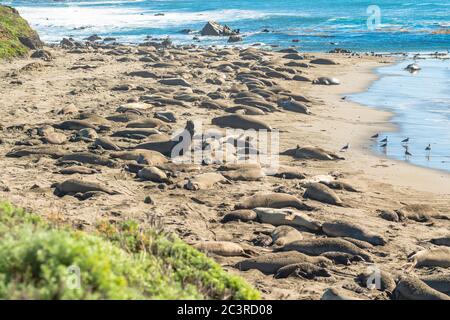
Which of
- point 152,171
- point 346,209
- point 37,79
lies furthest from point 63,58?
point 346,209

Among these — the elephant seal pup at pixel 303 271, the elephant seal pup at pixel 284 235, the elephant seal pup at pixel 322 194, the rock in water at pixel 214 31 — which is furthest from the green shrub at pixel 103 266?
the rock in water at pixel 214 31

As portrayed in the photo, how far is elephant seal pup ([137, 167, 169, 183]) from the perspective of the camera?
12.7 metres

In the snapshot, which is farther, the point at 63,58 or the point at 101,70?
the point at 63,58

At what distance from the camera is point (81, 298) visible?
Result: 15.8 ft

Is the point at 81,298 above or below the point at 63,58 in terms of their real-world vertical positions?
above

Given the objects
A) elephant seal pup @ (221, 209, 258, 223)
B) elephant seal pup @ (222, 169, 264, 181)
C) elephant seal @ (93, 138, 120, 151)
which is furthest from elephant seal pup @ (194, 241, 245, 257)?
elephant seal @ (93, 138, 120, 151)

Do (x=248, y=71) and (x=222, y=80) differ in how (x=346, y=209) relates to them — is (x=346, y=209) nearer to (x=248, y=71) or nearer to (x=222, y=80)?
(x=222, y=80)

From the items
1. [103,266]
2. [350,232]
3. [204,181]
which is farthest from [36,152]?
[103,266]

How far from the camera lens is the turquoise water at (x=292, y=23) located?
148 feet

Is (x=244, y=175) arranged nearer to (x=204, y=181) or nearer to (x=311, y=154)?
(x=204, y=181)

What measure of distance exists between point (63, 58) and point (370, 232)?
22766 millimetres

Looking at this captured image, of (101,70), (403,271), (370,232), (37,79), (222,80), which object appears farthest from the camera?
(101,70)

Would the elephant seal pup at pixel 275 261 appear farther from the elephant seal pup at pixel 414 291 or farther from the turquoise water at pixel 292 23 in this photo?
the turquoise water at pixel 292 23

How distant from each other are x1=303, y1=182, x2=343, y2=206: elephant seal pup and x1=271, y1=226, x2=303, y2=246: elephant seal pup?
80.1 inches
